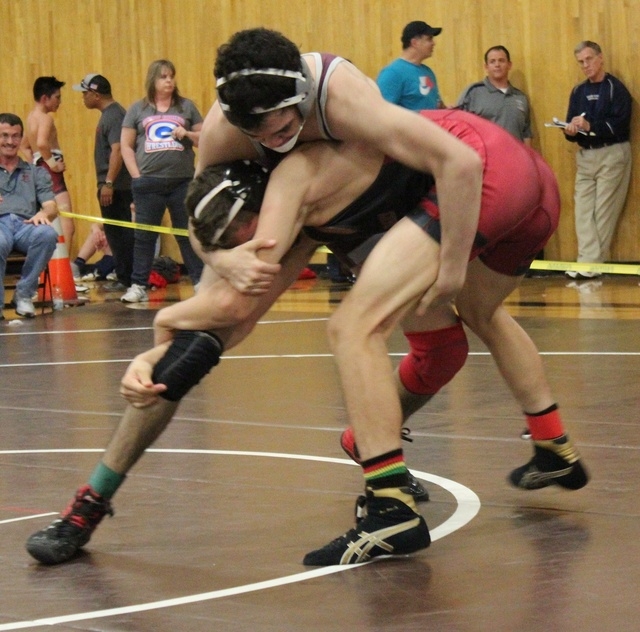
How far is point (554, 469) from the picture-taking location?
3834 mm

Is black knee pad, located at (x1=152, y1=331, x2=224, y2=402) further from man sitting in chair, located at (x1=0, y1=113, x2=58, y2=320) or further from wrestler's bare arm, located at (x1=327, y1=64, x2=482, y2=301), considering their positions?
man sitting in chair, located at (x1=0, y1=113, x2=58, y2=320)

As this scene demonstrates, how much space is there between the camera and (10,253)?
997cm

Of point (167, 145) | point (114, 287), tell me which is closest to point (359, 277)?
point (167, 145)

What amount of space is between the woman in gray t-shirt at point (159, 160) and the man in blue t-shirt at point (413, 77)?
4.89 feet

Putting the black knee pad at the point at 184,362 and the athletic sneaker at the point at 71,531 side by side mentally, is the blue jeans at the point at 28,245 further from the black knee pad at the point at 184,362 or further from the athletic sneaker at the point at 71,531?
the black knee pad at the point at 184,362

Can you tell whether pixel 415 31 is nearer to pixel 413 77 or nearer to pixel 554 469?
pixel 413 77

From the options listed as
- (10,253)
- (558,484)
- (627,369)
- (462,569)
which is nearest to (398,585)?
(462,569)

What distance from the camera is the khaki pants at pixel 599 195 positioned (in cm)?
1112

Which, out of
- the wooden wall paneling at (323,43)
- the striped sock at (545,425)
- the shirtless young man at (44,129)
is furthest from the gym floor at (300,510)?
the shirtless young man at (44,129)

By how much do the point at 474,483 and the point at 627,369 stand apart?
2.31 meters

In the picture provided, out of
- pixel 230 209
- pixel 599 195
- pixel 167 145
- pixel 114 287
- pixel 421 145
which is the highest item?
pixel 421 145

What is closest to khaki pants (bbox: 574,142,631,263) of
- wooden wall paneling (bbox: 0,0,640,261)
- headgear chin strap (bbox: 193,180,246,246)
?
wooden wall paneling (bbox: 0,0,640,261)

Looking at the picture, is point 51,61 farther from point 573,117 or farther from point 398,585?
point 398,585

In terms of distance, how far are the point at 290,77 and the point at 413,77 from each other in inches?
288
